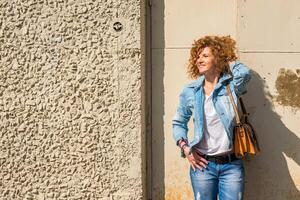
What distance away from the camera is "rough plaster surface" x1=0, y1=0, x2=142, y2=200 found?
12.2ft

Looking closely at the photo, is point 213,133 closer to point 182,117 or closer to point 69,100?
point 182,117

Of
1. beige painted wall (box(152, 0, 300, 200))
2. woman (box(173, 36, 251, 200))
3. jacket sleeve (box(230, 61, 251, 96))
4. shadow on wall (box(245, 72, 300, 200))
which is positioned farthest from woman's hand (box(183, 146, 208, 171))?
shadow on wall (box(245, 72, 300, 200))

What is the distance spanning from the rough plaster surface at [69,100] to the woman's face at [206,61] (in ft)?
1.86

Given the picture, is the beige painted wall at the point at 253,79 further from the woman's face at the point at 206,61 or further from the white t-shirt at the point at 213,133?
the white t-shirt at the point at 213,133

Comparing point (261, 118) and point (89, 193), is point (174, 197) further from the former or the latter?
point (261, 118)

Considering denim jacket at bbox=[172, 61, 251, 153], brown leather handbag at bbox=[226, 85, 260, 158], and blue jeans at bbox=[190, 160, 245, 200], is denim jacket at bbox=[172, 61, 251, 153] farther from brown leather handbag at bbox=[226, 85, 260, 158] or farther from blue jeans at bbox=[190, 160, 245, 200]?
blue jeans at bbox=[190, 160, 245, 200]

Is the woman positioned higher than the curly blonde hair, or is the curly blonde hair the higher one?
the curly blonde hair

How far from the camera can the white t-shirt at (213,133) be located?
332cm

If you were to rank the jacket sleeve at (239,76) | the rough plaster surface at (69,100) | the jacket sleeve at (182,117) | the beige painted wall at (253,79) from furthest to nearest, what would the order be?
the beige painted wall at (253,79)
the rough plaster surface at (69,100)
the jacket sleeve at (182,117)
the jacket sleeve at (239,76)

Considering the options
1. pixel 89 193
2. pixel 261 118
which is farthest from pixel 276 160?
pixel 89 193

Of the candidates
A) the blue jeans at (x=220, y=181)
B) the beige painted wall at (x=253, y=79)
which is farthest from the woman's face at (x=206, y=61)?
the blue jeans at (x=220, y=181)

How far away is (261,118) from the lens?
3.96 metres

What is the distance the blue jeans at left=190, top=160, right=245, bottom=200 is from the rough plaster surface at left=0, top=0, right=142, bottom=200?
0.65m

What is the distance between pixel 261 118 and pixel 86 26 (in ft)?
5.32
